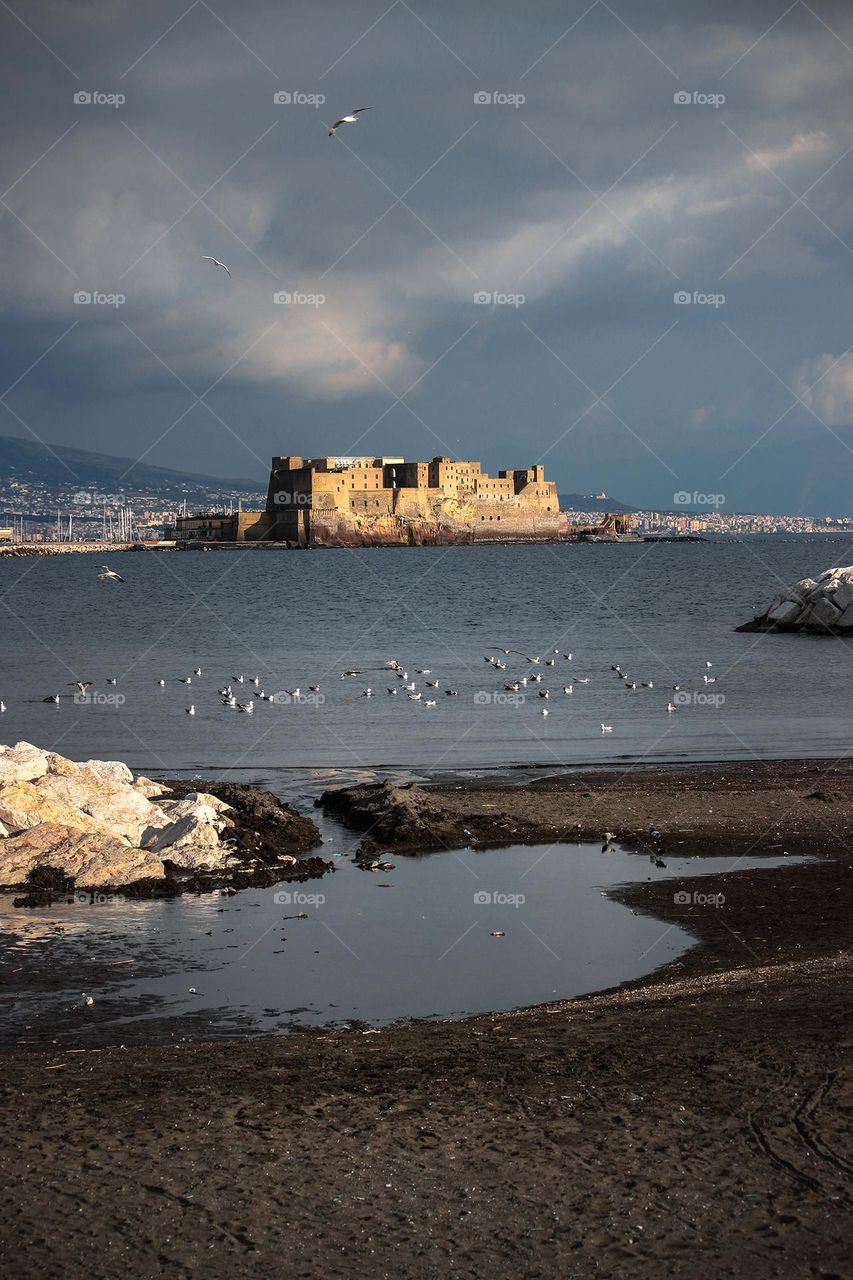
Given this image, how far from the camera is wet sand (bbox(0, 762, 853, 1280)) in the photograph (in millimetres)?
5477

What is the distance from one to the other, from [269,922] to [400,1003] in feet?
8.30

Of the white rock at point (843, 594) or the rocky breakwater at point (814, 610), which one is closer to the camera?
the rocky breakwater at point (814, 610)

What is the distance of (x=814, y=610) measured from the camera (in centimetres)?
4453

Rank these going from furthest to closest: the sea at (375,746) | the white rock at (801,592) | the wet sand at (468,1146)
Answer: the white rock at (801,592) → the sea at (375,746) → the wet sand at (468,1146)

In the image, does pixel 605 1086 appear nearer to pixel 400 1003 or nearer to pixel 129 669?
pixel 400 1003

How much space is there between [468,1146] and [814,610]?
40.2 meters

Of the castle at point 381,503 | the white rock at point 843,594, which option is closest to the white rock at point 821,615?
the white rock at point 843,594

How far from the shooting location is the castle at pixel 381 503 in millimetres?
146750

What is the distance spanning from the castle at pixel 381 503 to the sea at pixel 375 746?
80756 mm

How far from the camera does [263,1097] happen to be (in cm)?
707

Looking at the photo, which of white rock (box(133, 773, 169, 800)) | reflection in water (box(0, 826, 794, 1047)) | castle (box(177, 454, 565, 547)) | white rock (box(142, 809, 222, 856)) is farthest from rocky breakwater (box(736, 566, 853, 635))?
castle (box(177, 454, 565, 547))

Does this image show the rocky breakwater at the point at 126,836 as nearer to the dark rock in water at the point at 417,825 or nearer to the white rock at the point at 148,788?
the white rock at the point at 148,788

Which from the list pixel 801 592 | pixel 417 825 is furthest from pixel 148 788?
pixel 801 592

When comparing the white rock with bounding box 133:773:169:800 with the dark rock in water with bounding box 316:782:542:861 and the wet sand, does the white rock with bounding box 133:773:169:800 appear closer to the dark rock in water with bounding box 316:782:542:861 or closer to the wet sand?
the dark rock in water with bounding box 316:782:542:861
